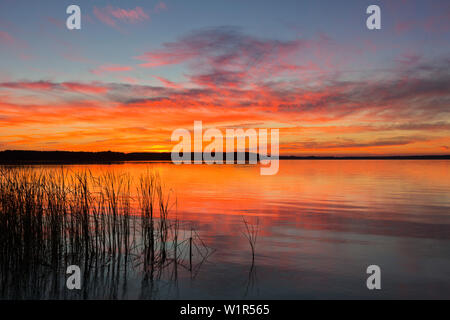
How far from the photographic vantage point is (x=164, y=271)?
26.6 ft

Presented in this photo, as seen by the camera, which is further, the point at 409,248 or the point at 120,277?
the point at 409,248

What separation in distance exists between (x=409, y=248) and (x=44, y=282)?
9.54m

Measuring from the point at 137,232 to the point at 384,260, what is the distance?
7.35m

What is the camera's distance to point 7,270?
7445mm

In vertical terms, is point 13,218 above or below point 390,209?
above

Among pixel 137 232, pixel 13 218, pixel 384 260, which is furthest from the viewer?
pixel 137 232

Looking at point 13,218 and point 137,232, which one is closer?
point 13,218

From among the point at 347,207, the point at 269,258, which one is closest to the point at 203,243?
the point at 269,258

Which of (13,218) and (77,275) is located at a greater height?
(13,218)
